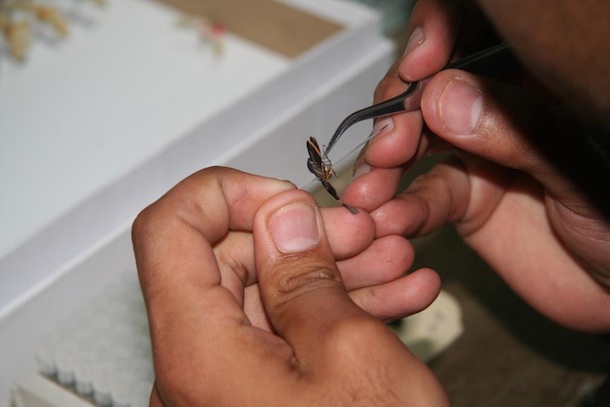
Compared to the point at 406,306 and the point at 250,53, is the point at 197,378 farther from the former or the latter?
the point at 250,53

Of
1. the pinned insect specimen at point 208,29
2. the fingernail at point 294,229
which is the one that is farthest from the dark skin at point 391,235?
the pinned insect specimen at point 208,29

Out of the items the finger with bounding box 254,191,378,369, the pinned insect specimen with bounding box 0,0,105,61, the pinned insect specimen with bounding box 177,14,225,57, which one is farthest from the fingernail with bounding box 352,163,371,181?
the pinned insect specimen with bounding box 0,0,105,61

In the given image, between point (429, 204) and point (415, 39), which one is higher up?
point (415, 39)

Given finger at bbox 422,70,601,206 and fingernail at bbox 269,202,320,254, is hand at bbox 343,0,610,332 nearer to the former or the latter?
finger at bbox 422,70,601,206

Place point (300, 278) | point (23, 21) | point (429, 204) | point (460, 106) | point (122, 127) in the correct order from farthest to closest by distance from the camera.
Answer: point (23, 21)
point (122, 127)
point (429, 204)
point (460, 106)
point (300, 278)

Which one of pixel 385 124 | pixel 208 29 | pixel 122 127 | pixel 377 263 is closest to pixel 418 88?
pixel 385 124

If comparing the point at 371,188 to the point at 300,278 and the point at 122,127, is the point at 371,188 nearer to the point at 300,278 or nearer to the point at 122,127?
the point at 300,278
